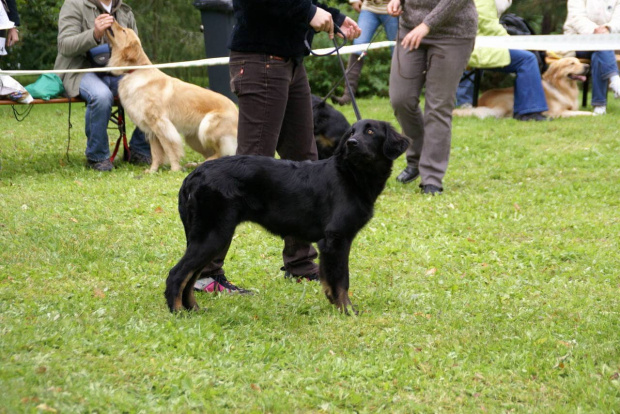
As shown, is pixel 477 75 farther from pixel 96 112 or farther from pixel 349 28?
pixel 349 28

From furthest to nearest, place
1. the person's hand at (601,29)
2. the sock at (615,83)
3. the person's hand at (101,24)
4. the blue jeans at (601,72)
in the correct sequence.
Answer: the sock at (615,83)
the blue jeans at (601,72)
the person's hand at (601,29)
the person's hand at (101,24)

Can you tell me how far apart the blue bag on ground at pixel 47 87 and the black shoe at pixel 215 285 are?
485cm

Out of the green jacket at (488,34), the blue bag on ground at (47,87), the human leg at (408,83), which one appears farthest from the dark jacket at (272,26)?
the green jacket at (488,34)

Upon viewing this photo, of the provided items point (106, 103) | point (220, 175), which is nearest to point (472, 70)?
point (106, 103)

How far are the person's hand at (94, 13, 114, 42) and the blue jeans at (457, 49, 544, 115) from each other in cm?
643

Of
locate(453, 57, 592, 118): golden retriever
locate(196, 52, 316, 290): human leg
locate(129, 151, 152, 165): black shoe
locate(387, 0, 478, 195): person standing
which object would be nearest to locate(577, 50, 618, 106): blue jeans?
locate(453, 57, 592, 118): golden retriever

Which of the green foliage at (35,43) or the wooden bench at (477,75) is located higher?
the wooden bench at (477,75)

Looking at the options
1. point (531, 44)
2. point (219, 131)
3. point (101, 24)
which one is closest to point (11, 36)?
point (101, 24)

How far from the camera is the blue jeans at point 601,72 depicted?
1258 centimetres

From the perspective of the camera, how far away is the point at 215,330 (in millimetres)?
3930

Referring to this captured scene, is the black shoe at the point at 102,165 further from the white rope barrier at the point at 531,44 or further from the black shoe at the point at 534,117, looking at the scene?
the black shoe at the point at 534,117

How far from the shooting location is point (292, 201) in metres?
4.24

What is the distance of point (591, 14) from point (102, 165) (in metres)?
8.80

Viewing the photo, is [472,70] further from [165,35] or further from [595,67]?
[165,35]
